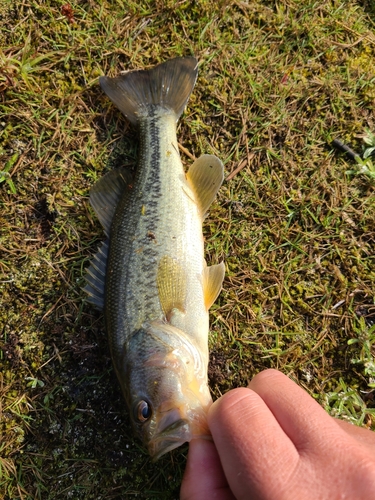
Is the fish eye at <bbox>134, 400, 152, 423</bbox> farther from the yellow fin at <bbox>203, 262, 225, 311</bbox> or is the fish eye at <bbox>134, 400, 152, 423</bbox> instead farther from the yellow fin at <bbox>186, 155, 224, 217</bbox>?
the yellow fin at <bbox>186, 155, 224, 217</bbox>

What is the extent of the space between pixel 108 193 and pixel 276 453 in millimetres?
2080

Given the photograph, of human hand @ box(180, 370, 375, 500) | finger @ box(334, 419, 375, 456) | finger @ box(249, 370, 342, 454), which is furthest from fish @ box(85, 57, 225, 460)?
finger @ box(334, 419, 375, 456)

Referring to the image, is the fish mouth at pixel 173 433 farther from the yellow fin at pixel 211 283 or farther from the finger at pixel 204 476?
the yellow fin at pixel 211 283

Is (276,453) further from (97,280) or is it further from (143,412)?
(97,280)

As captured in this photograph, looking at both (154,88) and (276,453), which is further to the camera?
(154,88)

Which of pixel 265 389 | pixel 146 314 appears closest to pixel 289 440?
pixel 265 389

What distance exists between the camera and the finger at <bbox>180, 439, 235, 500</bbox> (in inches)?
81.2

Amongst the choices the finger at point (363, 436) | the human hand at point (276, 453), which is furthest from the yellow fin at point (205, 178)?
the finger at point (363, 436)

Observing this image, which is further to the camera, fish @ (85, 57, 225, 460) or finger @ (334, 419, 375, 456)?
fish @ (85, 57, 225, 460)

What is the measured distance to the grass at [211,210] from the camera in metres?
3.05

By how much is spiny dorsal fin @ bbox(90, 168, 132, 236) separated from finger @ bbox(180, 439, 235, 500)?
1.61 meters

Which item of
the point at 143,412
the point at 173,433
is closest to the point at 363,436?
the point at 173,433

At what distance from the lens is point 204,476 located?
83.7 inches

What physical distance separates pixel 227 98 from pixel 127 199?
134 centimetres
